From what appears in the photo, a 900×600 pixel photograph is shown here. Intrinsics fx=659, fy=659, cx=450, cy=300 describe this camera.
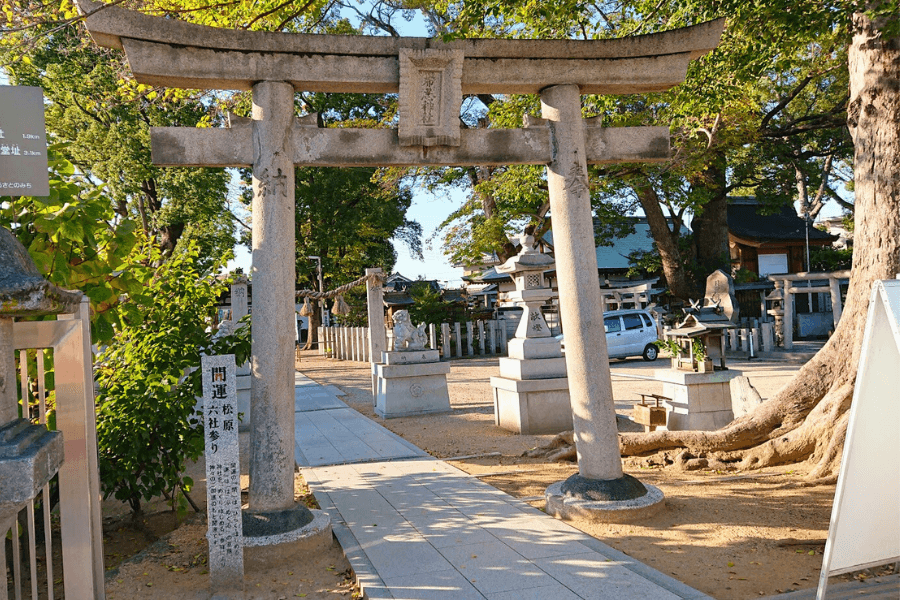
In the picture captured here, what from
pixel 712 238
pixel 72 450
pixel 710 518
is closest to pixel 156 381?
pixel 72 450

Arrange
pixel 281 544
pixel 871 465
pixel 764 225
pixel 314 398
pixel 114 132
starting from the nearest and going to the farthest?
1. pixel 871 465
2. pixel 281 544
3. pixel 314 398
4. pixel 114 132
5. pixel 764 225

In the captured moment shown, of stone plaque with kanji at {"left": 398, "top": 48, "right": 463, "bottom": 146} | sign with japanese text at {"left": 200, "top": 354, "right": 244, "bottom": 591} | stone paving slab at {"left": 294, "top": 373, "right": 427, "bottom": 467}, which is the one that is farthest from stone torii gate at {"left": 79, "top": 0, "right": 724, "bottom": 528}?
stone paving slab at {"left": 294, "top": 373, "right": 427, "bottom": 467}

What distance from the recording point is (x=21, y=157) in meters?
2.93

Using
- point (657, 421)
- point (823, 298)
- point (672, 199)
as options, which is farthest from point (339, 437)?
point (823, 298)

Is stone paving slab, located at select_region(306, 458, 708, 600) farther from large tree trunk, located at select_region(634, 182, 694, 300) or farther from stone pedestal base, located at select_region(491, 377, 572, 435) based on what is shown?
large tree trunk, located at select_region(634, 182, 694, 300)

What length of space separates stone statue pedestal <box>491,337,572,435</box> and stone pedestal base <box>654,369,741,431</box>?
1.68 m

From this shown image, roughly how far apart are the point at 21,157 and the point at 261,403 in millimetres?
2359

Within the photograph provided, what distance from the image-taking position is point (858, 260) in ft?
20.2

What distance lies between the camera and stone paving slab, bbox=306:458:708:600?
3.93 meters

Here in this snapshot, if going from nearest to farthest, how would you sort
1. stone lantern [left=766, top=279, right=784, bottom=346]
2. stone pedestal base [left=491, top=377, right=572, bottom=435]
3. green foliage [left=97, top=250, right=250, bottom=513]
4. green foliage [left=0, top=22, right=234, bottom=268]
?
green foliage [left=97, top=250, right=250, bottom=513]
stone pedestal base [left=491, top=377, right=572, bottom=435]
green foliage [left=0, top=22, right=234, bottom=268]
stone lantern [left=766, top=279, right=784, bottom=346]

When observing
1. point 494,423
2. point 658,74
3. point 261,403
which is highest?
point 658,74

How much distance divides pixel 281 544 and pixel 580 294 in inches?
115

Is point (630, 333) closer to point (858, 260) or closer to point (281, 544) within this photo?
point (858, 260)

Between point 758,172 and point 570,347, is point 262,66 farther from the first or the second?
point 758,172
